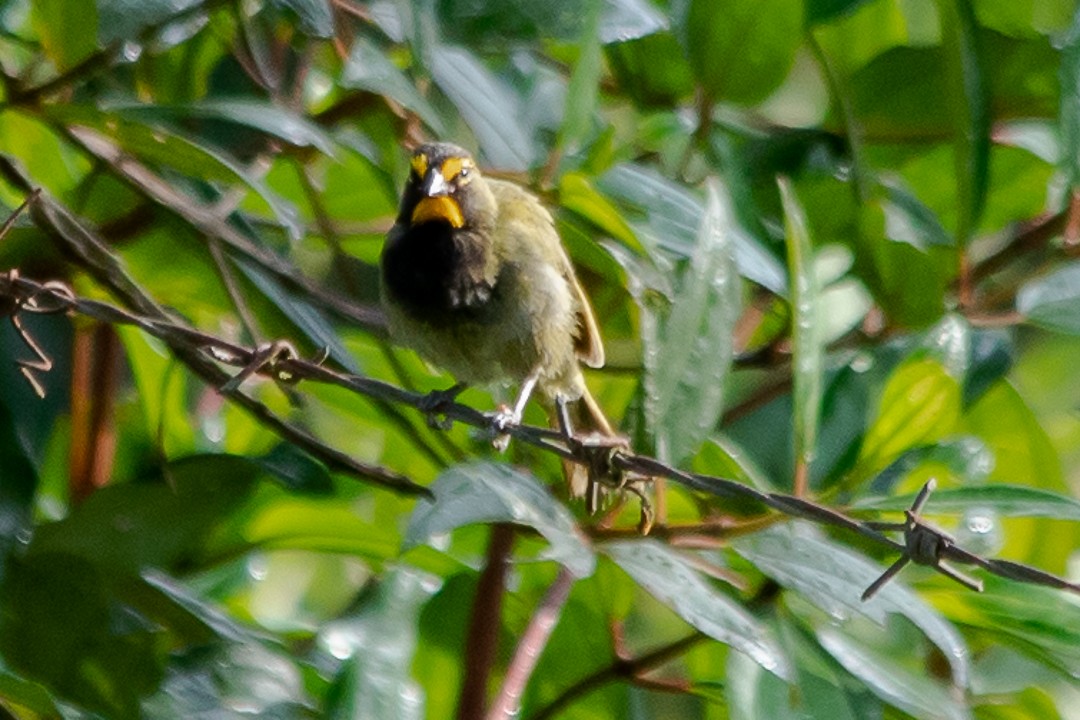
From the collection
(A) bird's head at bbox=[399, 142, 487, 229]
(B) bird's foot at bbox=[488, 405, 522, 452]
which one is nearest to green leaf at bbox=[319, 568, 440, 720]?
(B) bird's foot at bbox=[488, 405, 522, 452]

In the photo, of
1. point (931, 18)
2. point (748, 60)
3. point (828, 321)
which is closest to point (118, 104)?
point (748, 60)

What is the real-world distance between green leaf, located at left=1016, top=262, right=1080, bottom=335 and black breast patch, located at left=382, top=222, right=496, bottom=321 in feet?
2.92

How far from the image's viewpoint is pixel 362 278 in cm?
322

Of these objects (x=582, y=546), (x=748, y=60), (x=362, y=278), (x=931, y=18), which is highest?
(x=931, y=18)

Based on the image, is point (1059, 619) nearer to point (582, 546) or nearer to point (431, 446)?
point (582, 546)

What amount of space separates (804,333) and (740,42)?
688 millimetres

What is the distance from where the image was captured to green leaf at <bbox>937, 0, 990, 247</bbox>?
8.46 ft

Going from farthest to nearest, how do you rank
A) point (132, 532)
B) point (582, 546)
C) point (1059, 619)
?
1. point (132, 532)
2. point (1059, 619)
3. point (582, 546)

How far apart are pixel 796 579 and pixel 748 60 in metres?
1.07

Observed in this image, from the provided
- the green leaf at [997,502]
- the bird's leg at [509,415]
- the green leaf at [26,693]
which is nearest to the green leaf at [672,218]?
the bird's leg at [509,415]

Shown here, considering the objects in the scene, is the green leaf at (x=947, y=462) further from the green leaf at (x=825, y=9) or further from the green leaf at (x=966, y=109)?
the green leaf at (x=825, y=9)

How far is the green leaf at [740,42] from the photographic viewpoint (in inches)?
105

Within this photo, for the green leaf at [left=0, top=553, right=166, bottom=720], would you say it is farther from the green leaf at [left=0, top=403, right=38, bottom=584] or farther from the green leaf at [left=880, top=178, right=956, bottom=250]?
the green leaf at [left=880, top=178, right=956, bottom=250]

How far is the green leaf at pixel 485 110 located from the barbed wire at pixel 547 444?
0.49 meters
